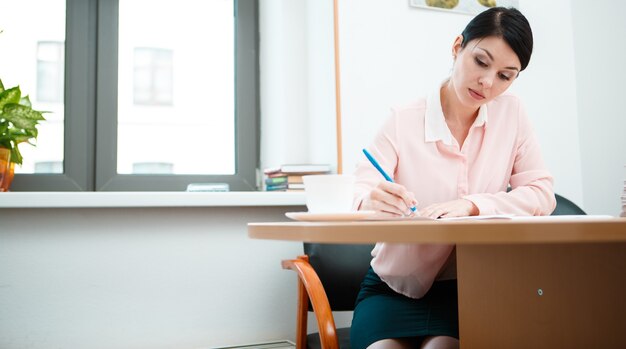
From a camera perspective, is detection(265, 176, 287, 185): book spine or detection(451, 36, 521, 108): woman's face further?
detection(265, 176, 287, 185): book spine

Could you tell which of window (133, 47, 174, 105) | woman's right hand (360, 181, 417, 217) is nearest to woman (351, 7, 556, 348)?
woman's right hand (360, 181, 417, 217)

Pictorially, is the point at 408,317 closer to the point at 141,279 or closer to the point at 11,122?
the point at 141,279

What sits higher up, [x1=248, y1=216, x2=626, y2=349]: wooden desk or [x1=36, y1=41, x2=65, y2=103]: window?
[x1=36, y1=41, x2=65, y2=103]: window

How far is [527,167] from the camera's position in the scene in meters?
1.38

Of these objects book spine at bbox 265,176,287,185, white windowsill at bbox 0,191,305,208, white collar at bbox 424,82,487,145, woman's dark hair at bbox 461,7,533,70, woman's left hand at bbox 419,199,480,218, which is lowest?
woman's left hand at bbox 419,199,480,218

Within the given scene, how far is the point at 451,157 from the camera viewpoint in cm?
134

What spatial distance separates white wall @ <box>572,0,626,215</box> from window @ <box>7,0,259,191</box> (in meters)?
1.52

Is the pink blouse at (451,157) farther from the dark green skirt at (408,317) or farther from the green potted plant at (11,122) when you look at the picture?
the green potted plant at (11,122)

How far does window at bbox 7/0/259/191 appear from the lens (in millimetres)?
2342

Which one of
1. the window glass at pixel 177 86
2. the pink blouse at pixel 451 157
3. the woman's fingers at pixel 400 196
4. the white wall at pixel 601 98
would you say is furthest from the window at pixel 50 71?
the white wall at pixel 601 98

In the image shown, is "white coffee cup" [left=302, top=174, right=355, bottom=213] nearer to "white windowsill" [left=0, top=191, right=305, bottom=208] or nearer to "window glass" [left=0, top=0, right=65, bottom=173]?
"white windowsill" [left=0, top=191, right=305, bottom=208]

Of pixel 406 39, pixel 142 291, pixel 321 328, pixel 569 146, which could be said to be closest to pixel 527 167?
pixel 321 328

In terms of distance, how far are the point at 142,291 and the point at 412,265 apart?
4.08 feet

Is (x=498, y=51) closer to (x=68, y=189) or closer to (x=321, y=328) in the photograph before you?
(x=321, y=328)
